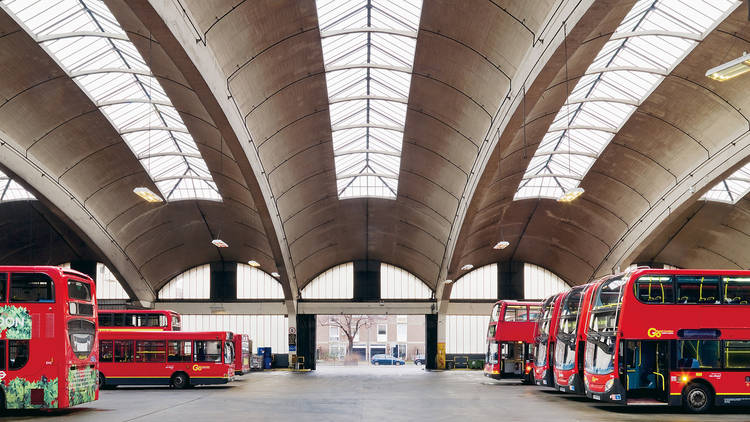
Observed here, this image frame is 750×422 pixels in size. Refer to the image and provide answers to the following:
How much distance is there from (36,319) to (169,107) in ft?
41.1

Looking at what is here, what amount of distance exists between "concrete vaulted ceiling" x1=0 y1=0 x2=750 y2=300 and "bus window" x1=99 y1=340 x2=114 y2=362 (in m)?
6.86

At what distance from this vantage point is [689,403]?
19688 millimetres

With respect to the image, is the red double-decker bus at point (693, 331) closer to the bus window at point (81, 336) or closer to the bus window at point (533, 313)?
the bus window at point (81, 336)

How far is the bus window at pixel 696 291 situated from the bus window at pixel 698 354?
1055mm

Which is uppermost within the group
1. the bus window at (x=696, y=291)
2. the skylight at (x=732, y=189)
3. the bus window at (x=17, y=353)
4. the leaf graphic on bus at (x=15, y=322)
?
the skylight at (x=732, y=189)

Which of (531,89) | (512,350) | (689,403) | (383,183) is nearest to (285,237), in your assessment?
(383,183)

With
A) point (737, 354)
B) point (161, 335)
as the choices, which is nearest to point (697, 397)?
point (737, 354)

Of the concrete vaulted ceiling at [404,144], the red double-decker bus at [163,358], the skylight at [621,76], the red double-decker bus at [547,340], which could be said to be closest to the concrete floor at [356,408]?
the red double-decker bus at [547,340]

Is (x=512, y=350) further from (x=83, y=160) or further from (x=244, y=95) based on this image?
(x=83, y=160)

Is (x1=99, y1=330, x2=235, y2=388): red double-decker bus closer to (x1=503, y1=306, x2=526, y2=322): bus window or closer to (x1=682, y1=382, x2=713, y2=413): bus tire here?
(x1=503, y1=306, x2=526, y2=322): bus window

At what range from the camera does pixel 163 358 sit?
3103 cm

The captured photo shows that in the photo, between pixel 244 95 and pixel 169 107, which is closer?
pixel 244 95

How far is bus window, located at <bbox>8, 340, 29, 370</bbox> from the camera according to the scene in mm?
18578

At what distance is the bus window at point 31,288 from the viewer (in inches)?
733
